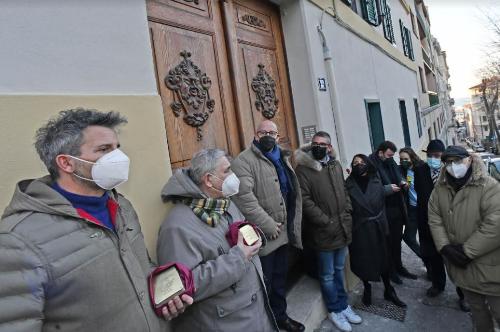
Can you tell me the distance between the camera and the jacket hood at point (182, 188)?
6.64 ft

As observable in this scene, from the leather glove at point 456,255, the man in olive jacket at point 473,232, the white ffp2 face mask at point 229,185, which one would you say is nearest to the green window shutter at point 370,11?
the man in olive jacket at point 473,232

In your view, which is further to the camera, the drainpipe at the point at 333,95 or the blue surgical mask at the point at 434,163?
the drainpipe at the point at 333,95

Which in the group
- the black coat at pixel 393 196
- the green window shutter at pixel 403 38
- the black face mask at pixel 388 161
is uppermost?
the green window shutter at pixel 403 38

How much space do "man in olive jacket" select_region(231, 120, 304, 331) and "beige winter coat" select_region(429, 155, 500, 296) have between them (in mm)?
1257

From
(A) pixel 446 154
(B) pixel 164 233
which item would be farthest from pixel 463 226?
(B) pixel 164 233

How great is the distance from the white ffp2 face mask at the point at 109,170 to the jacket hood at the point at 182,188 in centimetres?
52

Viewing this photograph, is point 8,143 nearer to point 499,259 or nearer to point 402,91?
point 499,259

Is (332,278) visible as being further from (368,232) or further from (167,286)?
(167,286)

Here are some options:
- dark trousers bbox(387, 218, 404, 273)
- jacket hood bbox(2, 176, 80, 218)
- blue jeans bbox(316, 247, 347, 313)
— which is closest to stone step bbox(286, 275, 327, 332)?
blue jeans bbox(316, 247, 347, 313)

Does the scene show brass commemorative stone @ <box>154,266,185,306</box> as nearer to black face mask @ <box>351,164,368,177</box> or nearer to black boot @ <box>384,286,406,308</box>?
black face mask @ <box>351,164,368,177</box>

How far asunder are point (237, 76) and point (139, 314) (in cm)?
271

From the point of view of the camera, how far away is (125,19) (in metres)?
2.33

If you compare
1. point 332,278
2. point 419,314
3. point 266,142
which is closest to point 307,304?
point 332,278

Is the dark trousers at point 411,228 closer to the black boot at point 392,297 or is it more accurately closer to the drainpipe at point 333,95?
the black boot at point 392,297
